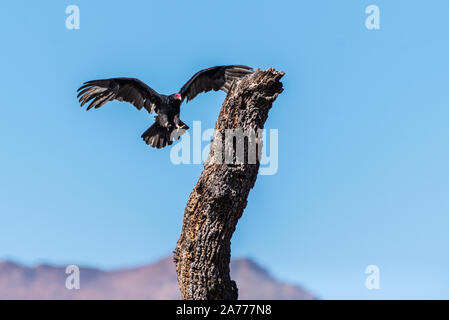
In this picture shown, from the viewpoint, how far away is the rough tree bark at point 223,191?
7.27 m

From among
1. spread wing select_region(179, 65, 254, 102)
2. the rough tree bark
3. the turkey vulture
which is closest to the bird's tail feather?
the turkey vulture

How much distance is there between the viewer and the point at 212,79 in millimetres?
10914

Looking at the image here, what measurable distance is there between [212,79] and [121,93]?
5.10 feet

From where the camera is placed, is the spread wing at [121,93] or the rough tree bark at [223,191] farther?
the spread wing at [121,93]

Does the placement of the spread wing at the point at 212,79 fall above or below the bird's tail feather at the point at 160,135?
above

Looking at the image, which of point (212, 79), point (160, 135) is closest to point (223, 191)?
point (160, 135)

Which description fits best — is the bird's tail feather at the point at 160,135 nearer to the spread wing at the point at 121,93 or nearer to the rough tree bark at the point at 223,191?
the spread wing at the point at 121,93

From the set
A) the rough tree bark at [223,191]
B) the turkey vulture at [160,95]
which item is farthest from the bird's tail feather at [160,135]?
the rough tree bark at [223,191]

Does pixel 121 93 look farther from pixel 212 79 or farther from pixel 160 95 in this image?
pixel 212 79

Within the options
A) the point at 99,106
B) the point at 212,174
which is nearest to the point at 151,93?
the point at 99,106

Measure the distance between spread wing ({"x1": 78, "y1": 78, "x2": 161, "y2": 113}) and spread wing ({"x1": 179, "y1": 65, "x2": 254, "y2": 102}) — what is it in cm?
54

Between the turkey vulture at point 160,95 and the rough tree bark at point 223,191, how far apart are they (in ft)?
11.0

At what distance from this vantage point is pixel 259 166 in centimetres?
749
